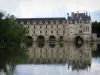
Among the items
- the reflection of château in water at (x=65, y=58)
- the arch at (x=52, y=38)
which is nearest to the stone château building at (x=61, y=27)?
the arch at (x=52, y=38)

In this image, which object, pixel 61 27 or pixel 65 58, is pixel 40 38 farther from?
pixel 65 58

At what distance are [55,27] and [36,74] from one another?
73.6 m

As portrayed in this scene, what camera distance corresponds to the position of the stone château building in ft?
290

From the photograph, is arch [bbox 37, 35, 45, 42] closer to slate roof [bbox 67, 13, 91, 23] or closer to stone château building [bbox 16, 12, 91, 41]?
stone château building [bbox 16, 12, 91, 41]

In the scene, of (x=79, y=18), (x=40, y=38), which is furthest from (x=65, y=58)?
(x=40, y=38)

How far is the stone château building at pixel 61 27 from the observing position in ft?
290

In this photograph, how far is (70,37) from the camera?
88.3m

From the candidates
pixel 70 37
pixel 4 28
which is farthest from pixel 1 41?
pixel 70 37

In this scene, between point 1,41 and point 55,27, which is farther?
point 55,27

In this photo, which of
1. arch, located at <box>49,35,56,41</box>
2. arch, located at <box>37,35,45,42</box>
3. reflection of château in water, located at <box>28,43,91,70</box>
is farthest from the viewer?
arch, located at <box>49,35,56,41</box>

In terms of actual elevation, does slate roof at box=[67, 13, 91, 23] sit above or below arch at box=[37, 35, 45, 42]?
above

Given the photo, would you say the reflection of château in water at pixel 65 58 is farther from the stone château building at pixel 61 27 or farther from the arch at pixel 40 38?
the arch at pixel 40 38

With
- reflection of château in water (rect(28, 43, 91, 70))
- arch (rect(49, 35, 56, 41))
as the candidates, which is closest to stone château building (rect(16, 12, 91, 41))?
arch (rect(49, 35, 56, 41))

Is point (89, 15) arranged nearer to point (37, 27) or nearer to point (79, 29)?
point (79, 29)
